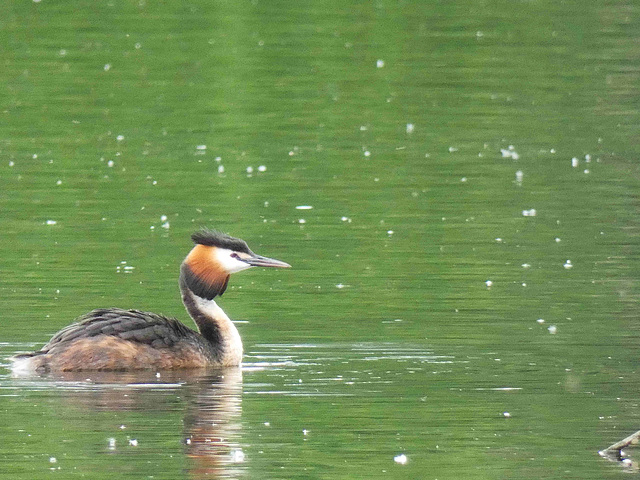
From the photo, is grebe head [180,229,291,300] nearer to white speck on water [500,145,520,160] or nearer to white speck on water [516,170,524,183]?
white speck on water [516,170,524,183]

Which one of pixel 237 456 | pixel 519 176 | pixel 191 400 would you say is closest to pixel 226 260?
pixel 191 400

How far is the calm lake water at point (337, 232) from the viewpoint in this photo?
10.8 m

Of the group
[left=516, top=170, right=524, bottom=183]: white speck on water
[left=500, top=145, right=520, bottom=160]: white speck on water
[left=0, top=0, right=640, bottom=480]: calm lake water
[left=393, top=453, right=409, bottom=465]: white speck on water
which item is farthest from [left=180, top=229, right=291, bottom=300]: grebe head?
[left=500, top=145, right=520, bottom=160]: white speck on water

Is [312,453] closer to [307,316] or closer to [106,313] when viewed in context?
[106,313]

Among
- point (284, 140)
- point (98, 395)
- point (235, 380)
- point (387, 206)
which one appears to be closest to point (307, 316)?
point (235, 380)

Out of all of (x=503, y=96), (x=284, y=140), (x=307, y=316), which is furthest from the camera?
(x=503, y=96)

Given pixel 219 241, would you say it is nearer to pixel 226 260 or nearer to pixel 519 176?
pixel 226 260

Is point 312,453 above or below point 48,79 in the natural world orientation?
below

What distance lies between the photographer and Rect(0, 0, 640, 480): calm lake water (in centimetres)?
1081

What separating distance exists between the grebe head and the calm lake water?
0.55 meters

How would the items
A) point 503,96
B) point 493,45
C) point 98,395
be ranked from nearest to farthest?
point 98,395
point 503,96
point 493,45

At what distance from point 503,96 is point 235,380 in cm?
1682

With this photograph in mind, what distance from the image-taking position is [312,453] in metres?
10.4

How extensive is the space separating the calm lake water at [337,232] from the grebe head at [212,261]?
0.55m
